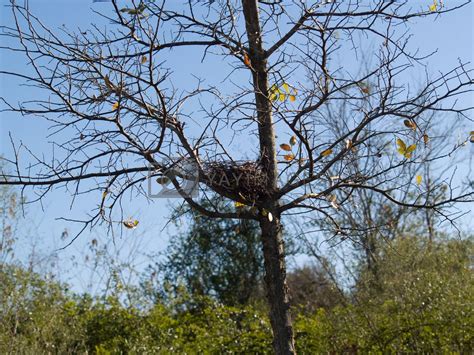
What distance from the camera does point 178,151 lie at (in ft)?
11.5

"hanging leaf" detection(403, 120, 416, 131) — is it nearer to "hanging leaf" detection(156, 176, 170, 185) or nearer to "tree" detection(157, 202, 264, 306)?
"hanging leaf" detection(156, 176, 170, 185)

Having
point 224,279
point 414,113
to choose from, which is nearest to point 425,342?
point 414,113

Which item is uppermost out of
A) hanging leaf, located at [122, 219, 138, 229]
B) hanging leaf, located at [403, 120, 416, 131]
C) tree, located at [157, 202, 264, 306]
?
tree, located at [157, 202, 264, 306]

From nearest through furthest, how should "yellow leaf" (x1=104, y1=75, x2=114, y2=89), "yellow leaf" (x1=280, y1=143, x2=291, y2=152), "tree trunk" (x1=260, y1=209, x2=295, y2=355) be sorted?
"yellow leaf" (x1=104, y1=75, x2=114, y2=89) < "tree trunk" (x1=260, y1=209, x2=295, y2=355) < "yellow leaf" (x1=280, y1=143, x2=291, y2=152)

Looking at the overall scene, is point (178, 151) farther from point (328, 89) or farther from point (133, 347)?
point (133, 347)

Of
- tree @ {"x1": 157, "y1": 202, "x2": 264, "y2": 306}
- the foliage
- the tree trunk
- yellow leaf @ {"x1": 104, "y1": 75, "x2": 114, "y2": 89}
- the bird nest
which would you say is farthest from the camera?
tree @ {"x1": 157, "y1": 202, "x2": 264, "y2": 306}

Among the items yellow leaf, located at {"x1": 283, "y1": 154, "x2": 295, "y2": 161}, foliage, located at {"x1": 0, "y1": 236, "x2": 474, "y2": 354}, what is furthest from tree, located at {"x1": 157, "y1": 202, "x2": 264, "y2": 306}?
yellow leaf, located at {"x1": 283, "y1": 154, "x2": 295, "y2": 161}

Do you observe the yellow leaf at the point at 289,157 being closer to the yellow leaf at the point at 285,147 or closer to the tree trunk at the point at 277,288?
the yellow leaf at the point at 285,147

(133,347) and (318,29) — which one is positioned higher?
(318,29)

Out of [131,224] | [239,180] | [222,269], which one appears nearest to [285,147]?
[239,180]

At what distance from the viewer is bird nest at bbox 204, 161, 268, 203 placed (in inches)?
140

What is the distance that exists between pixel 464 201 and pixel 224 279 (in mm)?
7834

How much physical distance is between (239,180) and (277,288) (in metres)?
0.65

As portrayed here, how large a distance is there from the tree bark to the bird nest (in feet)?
0.23
